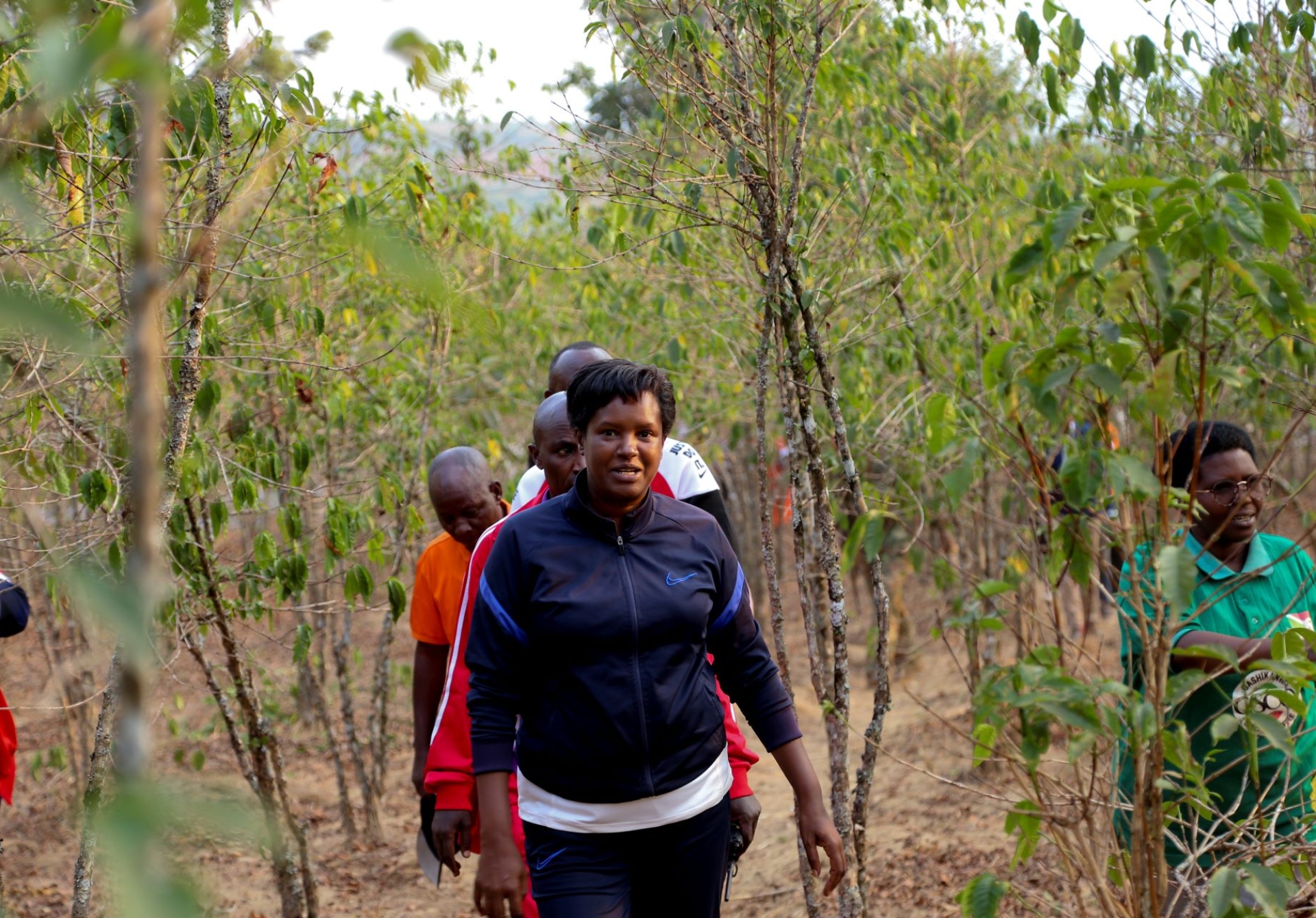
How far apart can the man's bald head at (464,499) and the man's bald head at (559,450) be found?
1.59 ft

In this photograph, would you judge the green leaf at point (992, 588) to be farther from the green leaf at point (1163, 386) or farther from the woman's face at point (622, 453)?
the woman's face at point (622, 453)

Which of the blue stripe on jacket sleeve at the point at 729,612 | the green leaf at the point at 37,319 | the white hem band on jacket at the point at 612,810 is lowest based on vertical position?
the white hem band on jacket at the point at 612,810

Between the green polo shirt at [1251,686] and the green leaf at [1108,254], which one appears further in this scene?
the green polo shirt at [1251,686]

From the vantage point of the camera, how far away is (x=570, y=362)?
14.6 feet

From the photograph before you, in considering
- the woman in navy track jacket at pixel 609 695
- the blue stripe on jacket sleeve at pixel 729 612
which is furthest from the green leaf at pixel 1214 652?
the blue stripe on jacket sleeve at pixel 729 612

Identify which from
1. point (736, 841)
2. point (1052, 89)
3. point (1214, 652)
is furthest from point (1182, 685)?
point (1052, 89)

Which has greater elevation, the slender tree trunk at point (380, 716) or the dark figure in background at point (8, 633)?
the dark figure in background at point (8, 633)

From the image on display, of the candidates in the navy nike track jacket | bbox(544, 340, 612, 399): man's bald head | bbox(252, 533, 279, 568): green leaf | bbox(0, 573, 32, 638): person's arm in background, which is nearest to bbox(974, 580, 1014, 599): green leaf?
the navy nike track jacket

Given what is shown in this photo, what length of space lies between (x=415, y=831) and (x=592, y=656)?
5.70 metres

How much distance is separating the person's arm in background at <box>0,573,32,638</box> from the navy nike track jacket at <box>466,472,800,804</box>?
87.5 inches

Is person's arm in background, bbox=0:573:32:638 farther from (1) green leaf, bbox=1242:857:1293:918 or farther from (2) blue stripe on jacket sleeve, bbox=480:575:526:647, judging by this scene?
(1) green leaf, bbox=1242:857:1293:918

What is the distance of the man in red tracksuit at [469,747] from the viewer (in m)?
3.38

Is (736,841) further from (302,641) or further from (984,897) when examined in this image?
(302,641)

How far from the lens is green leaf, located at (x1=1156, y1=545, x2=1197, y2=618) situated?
195cm
